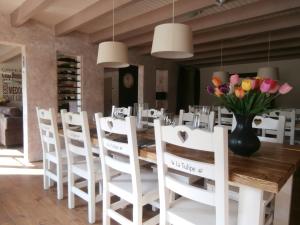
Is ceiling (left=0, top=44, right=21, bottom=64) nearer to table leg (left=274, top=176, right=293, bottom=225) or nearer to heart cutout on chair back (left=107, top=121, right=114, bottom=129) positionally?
heart cutout on chair back (left=107, top=121, right=114, bottom=129)

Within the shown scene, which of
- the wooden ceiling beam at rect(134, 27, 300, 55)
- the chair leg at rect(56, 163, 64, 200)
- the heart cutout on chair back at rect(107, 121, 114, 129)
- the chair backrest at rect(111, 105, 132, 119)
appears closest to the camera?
the heart cutout on chair back at rect(107, 121, 114, 129)

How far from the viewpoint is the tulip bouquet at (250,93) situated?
4.54 feet

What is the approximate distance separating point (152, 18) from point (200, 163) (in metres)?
3.02

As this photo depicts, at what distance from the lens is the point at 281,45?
17.7 ft

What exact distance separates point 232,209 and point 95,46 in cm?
440

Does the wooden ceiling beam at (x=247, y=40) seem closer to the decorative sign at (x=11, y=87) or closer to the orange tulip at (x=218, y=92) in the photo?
the orange tulip at (x=218, y=92)

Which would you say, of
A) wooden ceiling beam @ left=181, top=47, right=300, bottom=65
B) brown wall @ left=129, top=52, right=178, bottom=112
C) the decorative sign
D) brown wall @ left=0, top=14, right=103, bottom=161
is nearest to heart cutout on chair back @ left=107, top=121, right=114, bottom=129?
brown wall @ left=0, top=14, right=103, bottom=161

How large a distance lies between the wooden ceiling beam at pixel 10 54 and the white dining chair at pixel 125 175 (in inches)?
215

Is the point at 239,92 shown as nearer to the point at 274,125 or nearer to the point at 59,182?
the point at 274,125

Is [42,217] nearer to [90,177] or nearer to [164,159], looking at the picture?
[90,177]

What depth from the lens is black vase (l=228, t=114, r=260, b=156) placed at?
1501 mm

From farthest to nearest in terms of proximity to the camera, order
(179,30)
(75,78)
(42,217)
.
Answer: (75,78) → (42,217) → (179,30)

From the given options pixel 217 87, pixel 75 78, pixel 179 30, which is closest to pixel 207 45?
pixel 75 78

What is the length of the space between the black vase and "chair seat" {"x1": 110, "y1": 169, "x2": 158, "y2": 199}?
651 mm
